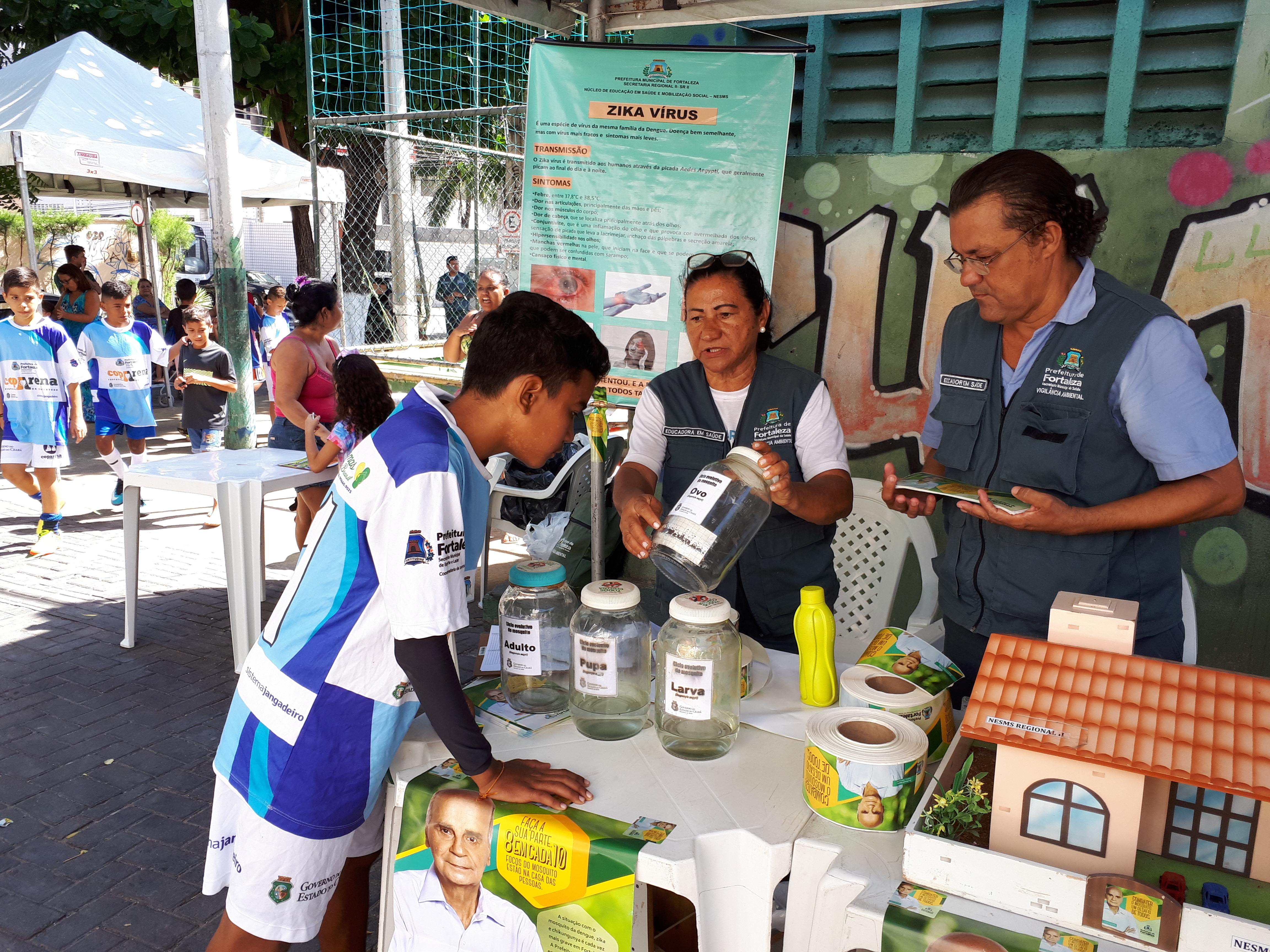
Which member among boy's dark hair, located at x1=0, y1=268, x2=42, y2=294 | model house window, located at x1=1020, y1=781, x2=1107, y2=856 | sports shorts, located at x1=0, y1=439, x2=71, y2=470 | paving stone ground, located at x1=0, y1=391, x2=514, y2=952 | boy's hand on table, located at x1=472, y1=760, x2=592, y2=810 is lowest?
paving stone ground, located at x1=0, y1=391, x2=514, y2=952

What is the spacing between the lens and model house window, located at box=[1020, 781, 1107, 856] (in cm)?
129

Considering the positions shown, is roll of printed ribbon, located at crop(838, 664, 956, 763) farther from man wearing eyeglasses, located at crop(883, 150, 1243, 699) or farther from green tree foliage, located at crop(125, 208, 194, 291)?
green tree foliage, located at crop(125, 208, 194, 291)

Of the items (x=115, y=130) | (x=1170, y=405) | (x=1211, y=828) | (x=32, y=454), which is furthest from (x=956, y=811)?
(x=115, y=130)

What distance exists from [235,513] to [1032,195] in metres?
3.88

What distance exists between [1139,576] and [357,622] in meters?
1.73

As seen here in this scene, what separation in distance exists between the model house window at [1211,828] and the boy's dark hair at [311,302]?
5.20 m

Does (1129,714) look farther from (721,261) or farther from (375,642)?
(721,261)

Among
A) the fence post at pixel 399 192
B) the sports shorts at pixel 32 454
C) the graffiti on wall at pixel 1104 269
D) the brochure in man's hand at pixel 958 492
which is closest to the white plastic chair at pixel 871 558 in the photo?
the graffiti on wall at pixel 1104 269

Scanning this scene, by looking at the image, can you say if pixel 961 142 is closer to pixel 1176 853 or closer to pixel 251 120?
pixel 1176 853

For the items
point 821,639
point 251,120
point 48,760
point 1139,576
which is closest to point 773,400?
point 821,639

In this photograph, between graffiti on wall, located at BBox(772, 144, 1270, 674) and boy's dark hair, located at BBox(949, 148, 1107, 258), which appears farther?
graffiti on wall, located at BBox(772, 144, 1270, 674)

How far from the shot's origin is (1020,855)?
133cm

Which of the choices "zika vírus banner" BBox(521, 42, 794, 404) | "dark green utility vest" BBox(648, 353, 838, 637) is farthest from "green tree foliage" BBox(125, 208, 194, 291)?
"dark green utility vest" BBox(648, 353, 838, 637)

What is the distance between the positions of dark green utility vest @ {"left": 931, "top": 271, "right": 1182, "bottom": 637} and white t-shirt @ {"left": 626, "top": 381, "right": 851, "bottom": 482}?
15.4 inches
